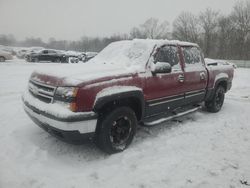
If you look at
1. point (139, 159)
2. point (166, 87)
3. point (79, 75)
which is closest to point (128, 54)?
point (166, 87)

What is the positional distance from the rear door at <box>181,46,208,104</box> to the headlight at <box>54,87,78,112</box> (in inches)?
107

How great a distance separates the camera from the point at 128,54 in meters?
4.84

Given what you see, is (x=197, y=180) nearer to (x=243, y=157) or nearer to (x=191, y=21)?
(x=243, y=157)

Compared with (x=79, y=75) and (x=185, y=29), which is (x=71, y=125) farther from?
(x=185, y=29)

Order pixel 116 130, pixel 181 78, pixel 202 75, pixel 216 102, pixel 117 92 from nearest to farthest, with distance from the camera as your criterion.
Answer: pixel 117 92 < pixel 116 130 < pixel 181 78 < pixel 202 75 < pixel 216 102

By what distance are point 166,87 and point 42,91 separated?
2262 mm

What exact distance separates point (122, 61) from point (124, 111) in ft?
3.68

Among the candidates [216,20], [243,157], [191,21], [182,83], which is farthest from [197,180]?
[191,21]

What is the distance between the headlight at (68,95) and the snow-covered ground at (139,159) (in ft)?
2.94

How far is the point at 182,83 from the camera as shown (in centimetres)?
516

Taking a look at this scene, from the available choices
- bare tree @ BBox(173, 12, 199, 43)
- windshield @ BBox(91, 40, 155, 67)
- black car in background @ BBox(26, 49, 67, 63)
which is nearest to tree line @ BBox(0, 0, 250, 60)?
bare tree @ BBox(173, 12, 199, 43)

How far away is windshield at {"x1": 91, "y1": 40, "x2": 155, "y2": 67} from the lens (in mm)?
4562

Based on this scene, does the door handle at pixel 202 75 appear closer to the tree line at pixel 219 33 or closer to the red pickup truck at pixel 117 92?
the red pickup truck at pixel 117 92

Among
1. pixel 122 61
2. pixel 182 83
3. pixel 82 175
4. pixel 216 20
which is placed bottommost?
pixel 82 175
